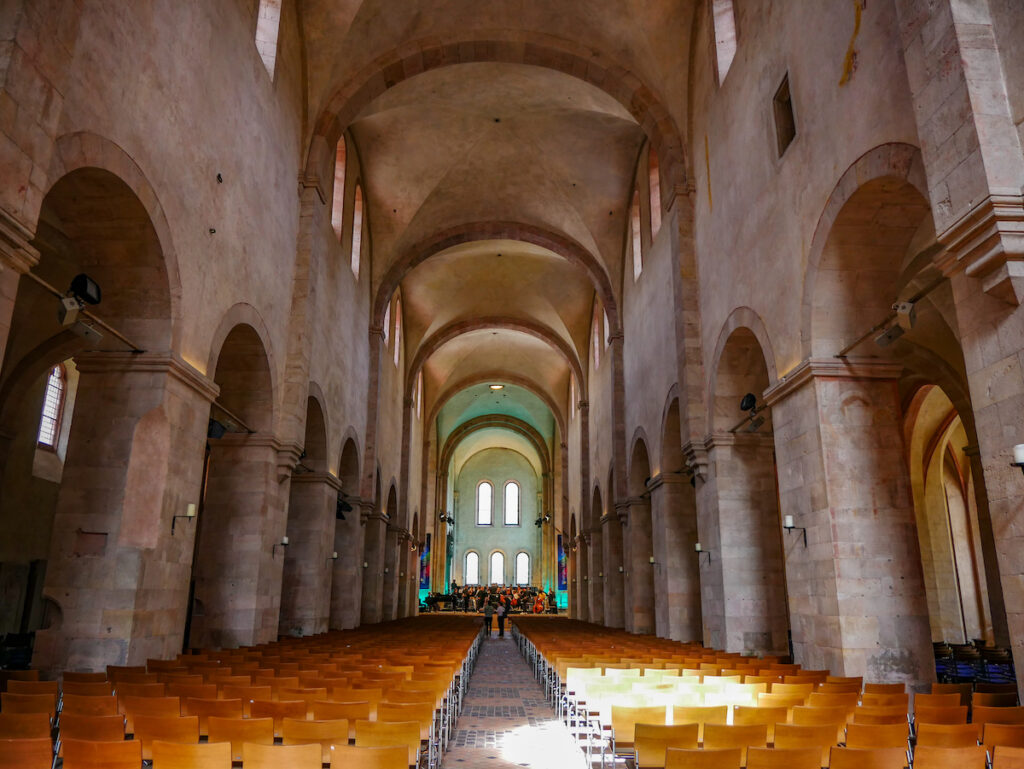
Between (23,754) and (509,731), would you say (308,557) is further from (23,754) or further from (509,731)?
(23,754)

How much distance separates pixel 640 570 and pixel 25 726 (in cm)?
1659

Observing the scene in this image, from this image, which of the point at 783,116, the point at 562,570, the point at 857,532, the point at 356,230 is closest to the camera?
the point at 857,532

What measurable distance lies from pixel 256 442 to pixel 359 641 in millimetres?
4033

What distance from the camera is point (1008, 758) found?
384 cm

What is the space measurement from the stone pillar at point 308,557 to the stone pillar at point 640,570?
25.9 feet

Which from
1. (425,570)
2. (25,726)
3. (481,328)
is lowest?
(25,726)

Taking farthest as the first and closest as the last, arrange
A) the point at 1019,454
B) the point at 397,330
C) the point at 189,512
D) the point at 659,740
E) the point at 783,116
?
1. the point at 397,330
2. the point at 783,116
3. the point at 189,512
4. the point at 1019,454
5. the point at 659,740

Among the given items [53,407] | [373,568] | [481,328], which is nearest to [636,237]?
[481,328]

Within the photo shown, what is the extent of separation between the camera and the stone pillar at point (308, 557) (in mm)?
16062

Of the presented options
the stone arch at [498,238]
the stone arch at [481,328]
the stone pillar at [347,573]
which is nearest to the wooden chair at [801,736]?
the stone pillar at [347,573]

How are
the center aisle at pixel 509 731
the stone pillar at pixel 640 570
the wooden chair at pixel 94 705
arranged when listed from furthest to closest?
the stone pillar at pixel 640 570, the center aisle at pixel 509 731, the wooden chair at pixel 94 705

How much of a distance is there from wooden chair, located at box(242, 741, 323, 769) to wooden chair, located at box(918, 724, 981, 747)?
3642 mm

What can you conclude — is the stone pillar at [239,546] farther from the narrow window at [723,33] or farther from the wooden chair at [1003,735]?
the wooden chair at [1003,735]

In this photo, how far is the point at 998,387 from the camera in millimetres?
5625
